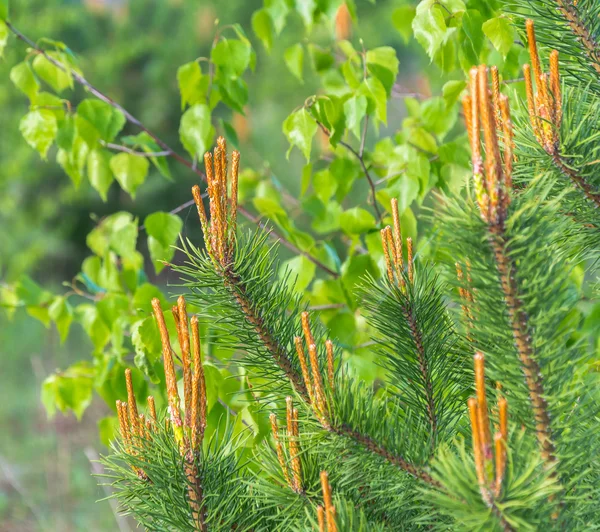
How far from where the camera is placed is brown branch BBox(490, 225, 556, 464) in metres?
0.44

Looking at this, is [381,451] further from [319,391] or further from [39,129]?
[39,129]

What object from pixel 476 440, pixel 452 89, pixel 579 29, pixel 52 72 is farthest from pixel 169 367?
pixel 52 72

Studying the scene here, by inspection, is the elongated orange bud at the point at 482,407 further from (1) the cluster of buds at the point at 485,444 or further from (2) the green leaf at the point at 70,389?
(2) the green leaf at the point at 70,389

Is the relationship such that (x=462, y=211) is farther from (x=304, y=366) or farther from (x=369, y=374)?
(x=369, y=374)

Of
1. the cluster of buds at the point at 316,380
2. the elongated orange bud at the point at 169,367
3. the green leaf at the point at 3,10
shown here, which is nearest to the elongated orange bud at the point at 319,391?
the cluster of buds at the point at 316,380

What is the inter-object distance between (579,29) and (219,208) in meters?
0.35

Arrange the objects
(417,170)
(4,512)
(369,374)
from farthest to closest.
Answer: (4,512), (417,170), (369,374)

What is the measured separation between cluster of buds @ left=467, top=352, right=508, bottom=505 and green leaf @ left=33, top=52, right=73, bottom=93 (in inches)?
37.0

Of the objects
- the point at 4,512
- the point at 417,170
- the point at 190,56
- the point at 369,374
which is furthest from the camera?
the point at 190,56

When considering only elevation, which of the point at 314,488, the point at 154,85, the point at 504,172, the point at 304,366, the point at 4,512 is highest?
the point at 154,85

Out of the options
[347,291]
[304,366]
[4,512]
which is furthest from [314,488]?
[4,512]

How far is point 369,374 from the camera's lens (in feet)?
2.96

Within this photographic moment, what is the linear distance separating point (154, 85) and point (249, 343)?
4.60 meters

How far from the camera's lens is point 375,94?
1.00 metres
